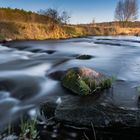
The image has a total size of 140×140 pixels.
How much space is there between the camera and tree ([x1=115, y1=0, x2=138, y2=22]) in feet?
238

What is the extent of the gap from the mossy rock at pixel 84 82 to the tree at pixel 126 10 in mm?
65869

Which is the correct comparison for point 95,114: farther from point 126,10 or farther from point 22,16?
point 126,10

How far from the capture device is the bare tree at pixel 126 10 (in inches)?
2852

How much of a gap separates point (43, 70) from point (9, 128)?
5948mm

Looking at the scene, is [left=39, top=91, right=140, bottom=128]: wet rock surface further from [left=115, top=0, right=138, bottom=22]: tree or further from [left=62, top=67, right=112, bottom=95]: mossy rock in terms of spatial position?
[left=115, top=0, right=138, bottom=22]: tree

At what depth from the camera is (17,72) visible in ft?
35.3

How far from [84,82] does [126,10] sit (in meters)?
69.3

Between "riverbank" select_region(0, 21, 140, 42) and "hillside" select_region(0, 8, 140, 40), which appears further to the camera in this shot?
"hillside" select_region(0, 8, 140, 40)

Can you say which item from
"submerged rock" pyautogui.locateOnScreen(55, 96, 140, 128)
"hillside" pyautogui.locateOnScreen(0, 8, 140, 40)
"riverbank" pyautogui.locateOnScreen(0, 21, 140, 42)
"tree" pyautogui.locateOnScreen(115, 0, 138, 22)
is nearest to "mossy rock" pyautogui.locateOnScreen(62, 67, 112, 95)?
"submerged rock" pyautogui.locateOnScreen(55, 96, 140, 128)

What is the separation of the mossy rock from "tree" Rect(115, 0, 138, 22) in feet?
216

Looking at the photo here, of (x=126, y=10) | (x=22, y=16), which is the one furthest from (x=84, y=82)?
(x=126, y=10)

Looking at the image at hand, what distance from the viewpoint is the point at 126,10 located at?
73.8 meters

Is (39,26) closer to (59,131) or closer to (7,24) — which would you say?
(7,24)

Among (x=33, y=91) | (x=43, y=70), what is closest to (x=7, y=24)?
(x=43, y=70)
